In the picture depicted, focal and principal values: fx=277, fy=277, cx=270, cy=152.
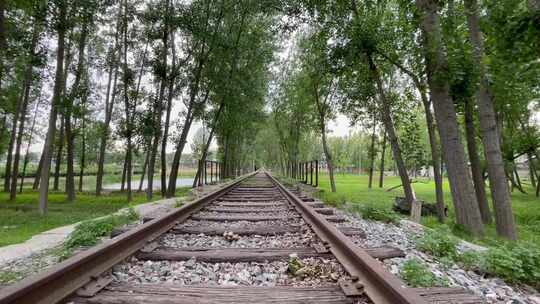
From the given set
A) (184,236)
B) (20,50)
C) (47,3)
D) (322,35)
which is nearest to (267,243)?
(184,236)

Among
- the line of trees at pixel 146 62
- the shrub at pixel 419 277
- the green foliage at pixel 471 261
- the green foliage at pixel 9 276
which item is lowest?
→ the green foliage at pixel 9 276

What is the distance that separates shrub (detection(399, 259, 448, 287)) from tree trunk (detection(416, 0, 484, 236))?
4155 mm

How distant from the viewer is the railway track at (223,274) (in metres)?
1.60

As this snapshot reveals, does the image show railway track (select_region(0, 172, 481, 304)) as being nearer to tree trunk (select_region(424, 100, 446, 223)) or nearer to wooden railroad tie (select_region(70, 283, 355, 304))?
wooden railroad tie (select_region(70, 283, 355, 304))

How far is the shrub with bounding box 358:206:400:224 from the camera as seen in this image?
178 inches

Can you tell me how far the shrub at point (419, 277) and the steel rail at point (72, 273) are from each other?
211 cm

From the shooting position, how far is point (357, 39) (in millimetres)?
7000

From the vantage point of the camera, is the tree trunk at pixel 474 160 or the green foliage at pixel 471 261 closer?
the green foliage at pixel 471 261

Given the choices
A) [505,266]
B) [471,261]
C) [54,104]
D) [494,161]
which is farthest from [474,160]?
[54,104]

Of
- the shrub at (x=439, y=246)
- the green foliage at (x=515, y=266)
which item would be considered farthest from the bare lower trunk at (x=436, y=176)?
the green foliage at (x=515, y=266)

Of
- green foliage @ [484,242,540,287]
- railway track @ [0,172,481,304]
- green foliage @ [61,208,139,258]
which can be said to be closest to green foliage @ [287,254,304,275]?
railway track @ [0,172,481,304]

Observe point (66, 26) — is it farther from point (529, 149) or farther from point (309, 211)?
point (529, 149)

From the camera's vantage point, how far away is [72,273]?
1774mm

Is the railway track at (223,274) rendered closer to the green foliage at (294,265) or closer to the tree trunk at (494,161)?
the green foliage at (294,265)
